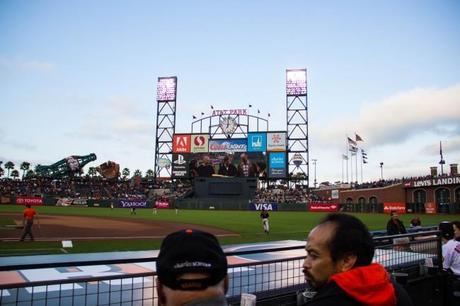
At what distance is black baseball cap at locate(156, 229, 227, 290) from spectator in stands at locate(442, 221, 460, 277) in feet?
20.9

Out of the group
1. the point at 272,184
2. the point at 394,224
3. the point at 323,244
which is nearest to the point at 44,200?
the point at 272,184

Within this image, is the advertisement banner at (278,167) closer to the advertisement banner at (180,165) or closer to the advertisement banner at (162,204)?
the advertisement banner at (180,165)

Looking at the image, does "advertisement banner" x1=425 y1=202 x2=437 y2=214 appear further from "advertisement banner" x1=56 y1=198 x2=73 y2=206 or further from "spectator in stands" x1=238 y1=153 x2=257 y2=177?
"advertisement banner" x1=56 y1=198 x2=73 y2=206

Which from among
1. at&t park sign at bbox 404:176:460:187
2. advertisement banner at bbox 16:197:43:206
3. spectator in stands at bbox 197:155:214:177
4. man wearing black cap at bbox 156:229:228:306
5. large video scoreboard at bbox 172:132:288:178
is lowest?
advertisement banner at bbox 16:197:43:206

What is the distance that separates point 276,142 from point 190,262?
6919 centimetres

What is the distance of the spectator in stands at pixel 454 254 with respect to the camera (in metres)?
6.86

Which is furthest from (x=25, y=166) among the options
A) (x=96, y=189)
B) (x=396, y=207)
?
(x=396, y=207)

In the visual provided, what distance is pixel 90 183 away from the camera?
101 m

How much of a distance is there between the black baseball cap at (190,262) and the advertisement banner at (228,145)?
227ft

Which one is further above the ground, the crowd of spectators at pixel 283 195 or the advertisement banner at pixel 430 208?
the crowd of spectators at pixel 283 195

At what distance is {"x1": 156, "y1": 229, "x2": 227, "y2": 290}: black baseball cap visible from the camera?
5.69ft

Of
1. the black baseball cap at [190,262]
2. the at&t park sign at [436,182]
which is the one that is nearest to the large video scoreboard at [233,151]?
the at&t park sign at [436,182]

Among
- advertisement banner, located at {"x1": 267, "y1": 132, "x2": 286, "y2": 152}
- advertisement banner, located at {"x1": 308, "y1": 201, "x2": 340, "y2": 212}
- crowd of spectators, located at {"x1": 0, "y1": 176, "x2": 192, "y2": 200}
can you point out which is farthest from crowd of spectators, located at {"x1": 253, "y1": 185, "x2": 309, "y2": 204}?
crowd of spectators, located at {"x1": 0, "y1": 176, "x2": 192, "y2": 200}

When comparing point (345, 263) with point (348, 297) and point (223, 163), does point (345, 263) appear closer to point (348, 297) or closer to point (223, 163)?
point (348, 297)
